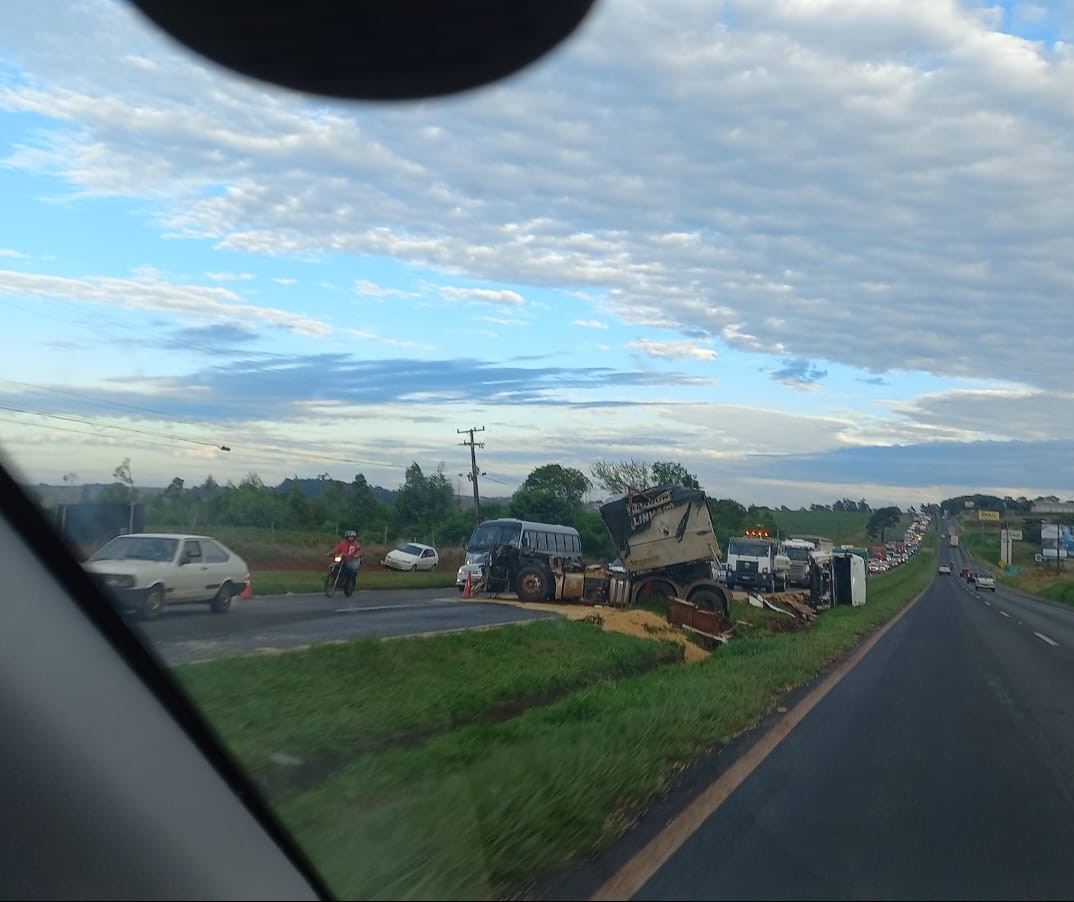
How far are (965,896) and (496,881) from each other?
224 centimetres

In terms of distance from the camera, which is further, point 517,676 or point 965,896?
point 517,676

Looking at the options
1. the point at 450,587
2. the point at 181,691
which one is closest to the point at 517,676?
the point at 181,691

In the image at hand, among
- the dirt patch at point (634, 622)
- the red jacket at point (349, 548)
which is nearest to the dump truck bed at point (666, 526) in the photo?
the dirt patch at point (634, 622)

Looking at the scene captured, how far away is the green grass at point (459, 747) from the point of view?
17.1ft

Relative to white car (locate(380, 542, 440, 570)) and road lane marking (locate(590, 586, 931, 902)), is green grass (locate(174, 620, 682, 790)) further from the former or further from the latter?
white car (locate(380, 542, 440, 570))

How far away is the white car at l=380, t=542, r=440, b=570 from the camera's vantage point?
2444cm

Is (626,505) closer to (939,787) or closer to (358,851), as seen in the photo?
(939,787)

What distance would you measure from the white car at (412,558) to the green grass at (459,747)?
10493mm

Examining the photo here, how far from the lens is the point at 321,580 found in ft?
54.9

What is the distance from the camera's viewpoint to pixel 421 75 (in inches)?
196

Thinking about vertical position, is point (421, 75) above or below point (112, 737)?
above

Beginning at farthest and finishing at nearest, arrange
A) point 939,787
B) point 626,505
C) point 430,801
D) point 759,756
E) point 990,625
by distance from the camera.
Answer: point 990,625, point 626,505, point 759,756, point 939,787, point 430,801

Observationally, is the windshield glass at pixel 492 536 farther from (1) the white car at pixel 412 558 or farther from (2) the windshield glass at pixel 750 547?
(2) the windshield glass at pixel 750 547

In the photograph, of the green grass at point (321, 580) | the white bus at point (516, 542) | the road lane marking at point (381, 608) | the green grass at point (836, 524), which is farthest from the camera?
the green grass at point (836, 524)
